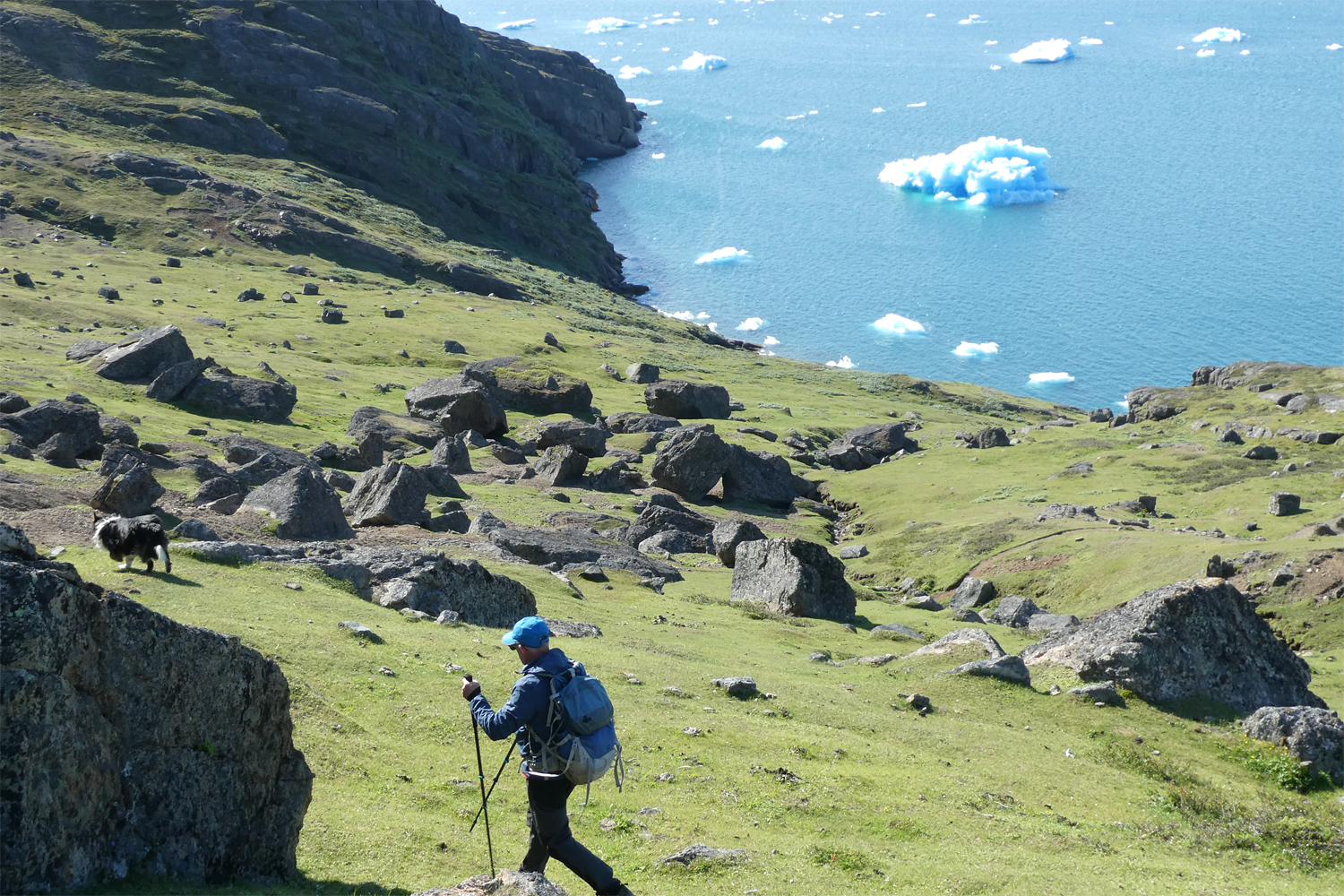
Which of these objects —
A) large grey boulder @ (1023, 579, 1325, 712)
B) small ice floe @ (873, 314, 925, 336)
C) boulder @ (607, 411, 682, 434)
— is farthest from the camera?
small ice floe @ (873, 314, 925, 336)

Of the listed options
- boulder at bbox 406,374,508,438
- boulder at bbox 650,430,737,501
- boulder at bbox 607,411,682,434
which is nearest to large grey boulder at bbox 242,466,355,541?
boulder at bbox 650,430,737,501

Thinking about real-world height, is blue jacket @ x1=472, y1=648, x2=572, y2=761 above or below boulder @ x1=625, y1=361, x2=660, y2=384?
above

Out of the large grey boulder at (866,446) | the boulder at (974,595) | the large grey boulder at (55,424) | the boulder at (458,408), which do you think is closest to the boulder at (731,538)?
the boulder at (974,595)

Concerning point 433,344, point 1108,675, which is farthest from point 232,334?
point 1108,675

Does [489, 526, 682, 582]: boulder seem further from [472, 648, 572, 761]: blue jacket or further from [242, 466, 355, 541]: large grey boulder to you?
[472, 648, 572, 761]: blue jacket

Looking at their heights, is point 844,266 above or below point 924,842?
below

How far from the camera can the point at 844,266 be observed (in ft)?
602

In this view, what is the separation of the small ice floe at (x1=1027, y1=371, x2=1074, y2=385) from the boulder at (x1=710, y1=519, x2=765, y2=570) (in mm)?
98599

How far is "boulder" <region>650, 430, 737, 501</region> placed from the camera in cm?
6494

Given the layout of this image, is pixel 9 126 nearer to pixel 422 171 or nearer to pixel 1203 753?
pixel 422 171

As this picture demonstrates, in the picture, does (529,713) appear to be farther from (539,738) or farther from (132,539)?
(132,539)

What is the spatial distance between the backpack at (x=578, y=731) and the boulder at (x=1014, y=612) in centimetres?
3144

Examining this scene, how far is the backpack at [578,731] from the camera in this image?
493 inches

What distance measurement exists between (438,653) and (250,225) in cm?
11394
